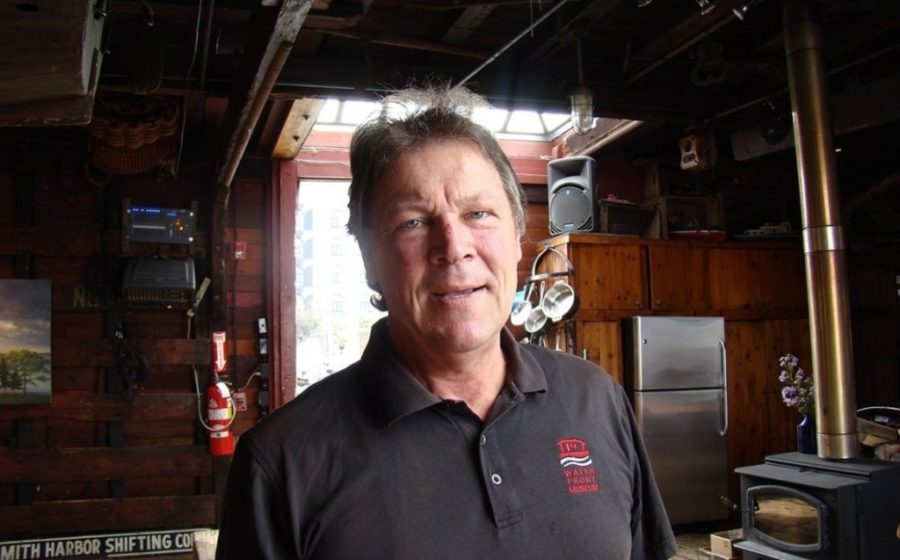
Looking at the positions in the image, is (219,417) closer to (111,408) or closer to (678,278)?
(111,408)

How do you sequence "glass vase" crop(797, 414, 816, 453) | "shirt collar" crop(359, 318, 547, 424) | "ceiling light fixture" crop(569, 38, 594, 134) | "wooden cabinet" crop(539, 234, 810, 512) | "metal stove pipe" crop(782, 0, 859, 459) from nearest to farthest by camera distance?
"shirt collar" crop(359, 318, 547, 424) → "metal stove pipe" crop(782, 0, 859, 459) → "ceiling light fixture" crop(569, 38, 594, 134) → "glass vase" crop(797, 414, 816, 453) → "wooden cabinet" crop(539, 234, 810, 512)

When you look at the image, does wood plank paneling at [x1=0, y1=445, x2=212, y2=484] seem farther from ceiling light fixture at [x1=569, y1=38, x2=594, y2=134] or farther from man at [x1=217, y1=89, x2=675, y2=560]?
man at [x1=217, y1=89, x2=675, y2=560]

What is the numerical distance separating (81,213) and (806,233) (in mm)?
4764

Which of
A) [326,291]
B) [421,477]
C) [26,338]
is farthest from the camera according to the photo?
[326,291]

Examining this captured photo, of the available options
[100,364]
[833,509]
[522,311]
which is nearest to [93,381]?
[100,364]

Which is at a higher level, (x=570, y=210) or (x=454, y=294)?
(x=570, y=210)

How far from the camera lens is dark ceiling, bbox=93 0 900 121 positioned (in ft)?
11.4

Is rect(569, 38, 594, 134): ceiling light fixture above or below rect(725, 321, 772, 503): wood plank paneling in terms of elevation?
above

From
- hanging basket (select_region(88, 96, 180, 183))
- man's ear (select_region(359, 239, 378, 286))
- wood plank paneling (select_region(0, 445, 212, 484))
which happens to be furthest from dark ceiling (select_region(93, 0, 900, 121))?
wood plank paneling (select_region(0, 445, 212, 484))

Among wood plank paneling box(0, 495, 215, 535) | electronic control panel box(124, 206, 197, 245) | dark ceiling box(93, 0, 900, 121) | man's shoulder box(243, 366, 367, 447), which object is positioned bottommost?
wood plank paneling box(0, 495, 215, 535)

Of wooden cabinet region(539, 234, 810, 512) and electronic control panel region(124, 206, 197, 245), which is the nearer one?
electronic control panel region(124, 206, 197, 245)

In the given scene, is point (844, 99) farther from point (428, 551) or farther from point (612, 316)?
point (428, 551)

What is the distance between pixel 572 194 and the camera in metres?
5.87

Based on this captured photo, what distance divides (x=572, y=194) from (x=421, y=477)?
4892 millimetres
